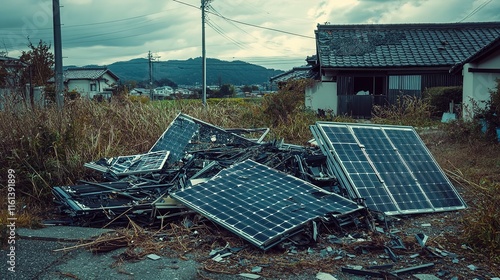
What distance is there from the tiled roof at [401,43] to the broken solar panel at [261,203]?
16.1 m

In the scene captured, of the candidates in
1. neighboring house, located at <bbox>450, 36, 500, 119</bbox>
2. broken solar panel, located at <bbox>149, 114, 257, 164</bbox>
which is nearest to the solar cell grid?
broken solar panel, located at <bbox>149, 114, 257, 164</bbox>

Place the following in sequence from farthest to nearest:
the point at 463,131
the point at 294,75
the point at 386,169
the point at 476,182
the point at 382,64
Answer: the point at 294,75, the point at 382,64, the point at 463,131, the point at 476,182, the point at 386,169

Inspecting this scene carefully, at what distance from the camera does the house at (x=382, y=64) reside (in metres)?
21.5

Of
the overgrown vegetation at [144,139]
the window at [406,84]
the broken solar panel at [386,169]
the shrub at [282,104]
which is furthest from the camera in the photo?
the window at [406,84]

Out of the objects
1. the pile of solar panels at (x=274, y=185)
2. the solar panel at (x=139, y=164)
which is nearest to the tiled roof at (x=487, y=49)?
the pile of solar panels at (x=274, y=185)

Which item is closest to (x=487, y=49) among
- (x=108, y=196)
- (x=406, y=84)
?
(x=406, y=84)

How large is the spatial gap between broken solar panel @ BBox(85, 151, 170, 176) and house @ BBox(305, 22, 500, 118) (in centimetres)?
1463

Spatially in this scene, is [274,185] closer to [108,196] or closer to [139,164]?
[108,196]

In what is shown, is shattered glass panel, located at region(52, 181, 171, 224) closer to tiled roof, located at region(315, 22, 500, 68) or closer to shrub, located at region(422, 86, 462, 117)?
shrub, located at region(422, 86, 462, 117)

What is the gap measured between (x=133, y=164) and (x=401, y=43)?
18714 mm

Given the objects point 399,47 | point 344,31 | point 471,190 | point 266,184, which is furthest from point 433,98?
point 266,184

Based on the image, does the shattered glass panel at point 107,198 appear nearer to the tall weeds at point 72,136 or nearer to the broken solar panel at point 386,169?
the tall weeds at point 72,136

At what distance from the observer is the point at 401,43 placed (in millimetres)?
23062

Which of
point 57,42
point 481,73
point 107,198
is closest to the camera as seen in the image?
point 107,198
